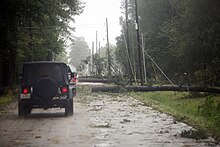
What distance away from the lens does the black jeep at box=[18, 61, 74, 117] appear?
1775 centimetres

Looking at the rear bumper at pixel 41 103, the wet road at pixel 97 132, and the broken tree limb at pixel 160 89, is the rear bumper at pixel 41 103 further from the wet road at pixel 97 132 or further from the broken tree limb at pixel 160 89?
the broken tree limb at pixel 160 89

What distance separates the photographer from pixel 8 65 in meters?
39.3

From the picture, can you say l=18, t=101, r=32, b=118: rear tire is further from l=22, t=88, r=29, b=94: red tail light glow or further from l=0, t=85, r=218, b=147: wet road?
l=0, t=85, r=218, b=147: wet road

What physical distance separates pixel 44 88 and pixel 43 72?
0.99 metres

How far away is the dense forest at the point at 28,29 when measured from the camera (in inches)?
1100

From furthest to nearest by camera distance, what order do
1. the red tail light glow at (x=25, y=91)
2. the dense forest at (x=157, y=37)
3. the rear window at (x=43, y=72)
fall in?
the dense forest at (x=157, y=37)
the rear window at (x=43, y=72)
the red tail light glow at (x=25, y=91)

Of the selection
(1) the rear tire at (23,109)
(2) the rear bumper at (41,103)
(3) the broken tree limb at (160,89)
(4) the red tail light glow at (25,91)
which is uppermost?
(4) the red tail light glow at (25,91)

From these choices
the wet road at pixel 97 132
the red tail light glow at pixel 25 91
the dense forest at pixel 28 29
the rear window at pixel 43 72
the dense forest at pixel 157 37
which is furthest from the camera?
the dense forest at pixel 28 29

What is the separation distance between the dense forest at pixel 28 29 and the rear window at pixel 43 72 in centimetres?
975

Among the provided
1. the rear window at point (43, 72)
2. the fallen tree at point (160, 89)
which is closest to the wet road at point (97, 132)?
the rear window at point (43, 72)

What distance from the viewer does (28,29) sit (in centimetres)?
4312

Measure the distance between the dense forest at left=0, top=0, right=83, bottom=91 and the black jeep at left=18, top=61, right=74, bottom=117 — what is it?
9943 mm

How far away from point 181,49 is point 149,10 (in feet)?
95.4

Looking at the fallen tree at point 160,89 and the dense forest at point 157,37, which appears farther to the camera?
the dense forest at point 157,37
